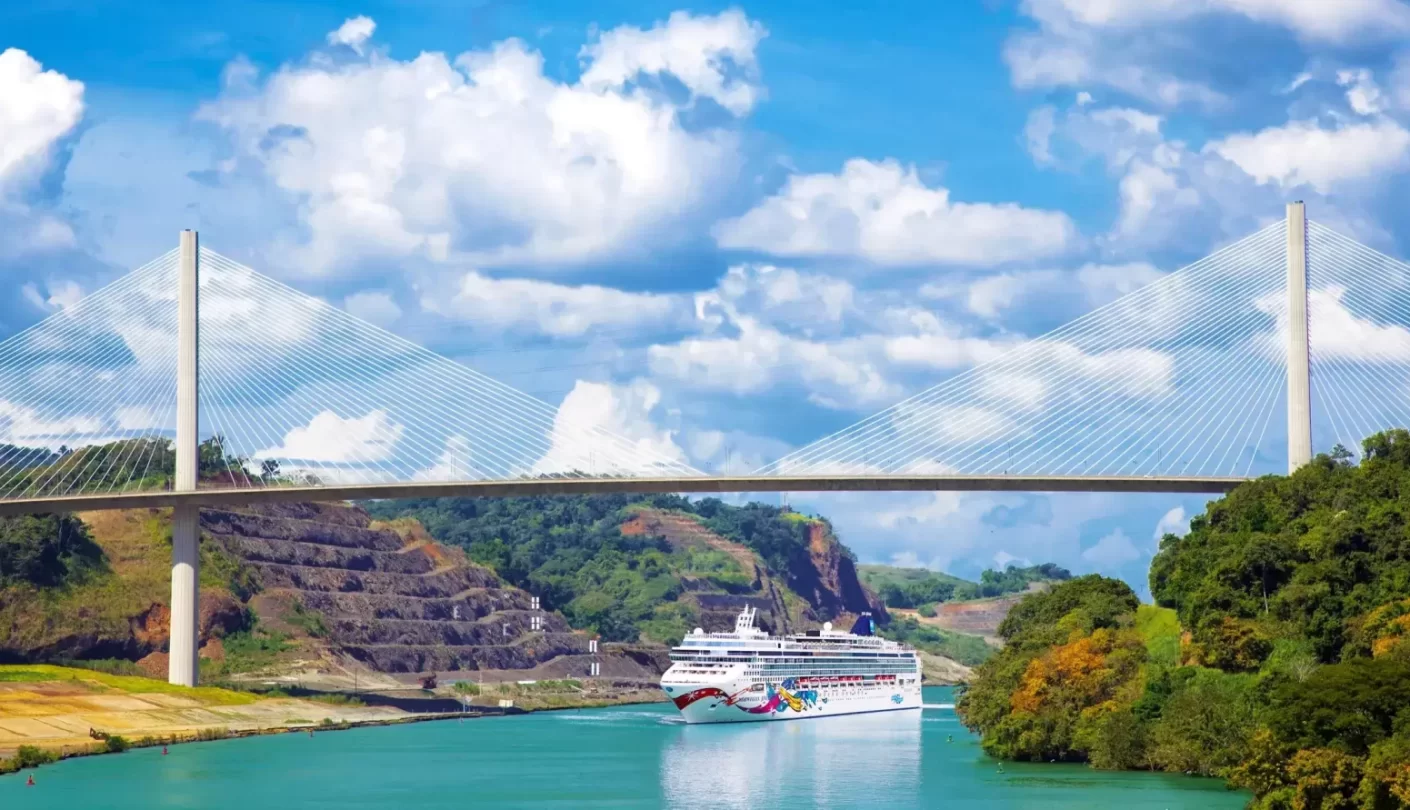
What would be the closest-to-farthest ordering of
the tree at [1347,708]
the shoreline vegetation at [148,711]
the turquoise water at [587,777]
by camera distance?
the tree at [1347,708] → the turquoise water at [587,777] → the shoreline vegetation at [148,711]

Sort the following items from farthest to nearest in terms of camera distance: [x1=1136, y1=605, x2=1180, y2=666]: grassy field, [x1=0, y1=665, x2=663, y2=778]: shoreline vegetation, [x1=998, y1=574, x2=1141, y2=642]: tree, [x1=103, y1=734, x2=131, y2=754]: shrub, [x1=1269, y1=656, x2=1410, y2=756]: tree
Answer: [x1=0, y1=665, x2=663, y2=778]: shoreline vegetation < [x1=103, y1=734, x2=131, y2=754]: shrub < [x1=998, y1=574, x2=1141, y2=642]: tree < [x1=1136, y1=605, x2=1180, y2=666]: grassy field < [x1=1269, y1=656, x2=1410, y2=756]: tree

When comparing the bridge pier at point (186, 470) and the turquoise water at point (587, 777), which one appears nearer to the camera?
the turquoise water at point (587, 777)

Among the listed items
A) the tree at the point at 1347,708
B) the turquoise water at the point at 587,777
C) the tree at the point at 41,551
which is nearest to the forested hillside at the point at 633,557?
the tree at the point at 41,551

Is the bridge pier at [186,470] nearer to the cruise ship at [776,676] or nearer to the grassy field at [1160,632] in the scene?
the cruise ship at [776,676]

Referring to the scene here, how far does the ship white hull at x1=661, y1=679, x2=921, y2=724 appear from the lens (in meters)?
80.4

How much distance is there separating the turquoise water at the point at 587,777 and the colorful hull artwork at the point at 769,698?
6.75 metres

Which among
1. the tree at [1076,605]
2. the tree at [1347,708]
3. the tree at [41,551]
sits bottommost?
the tree at [1347,708]

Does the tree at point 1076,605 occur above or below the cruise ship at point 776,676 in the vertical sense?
above

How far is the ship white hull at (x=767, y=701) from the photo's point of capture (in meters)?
80.4

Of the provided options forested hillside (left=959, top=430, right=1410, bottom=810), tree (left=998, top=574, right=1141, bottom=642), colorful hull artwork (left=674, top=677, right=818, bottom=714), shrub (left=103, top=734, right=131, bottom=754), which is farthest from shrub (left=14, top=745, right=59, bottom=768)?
colorful hull artwork (left=674, top=677, right=818, bottom=714)

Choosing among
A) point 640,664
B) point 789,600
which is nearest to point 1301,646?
point 640,664

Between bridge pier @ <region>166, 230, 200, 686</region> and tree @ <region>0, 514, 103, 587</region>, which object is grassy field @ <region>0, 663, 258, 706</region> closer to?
bridge pier @ <region>166, 230, 200, 686</region>

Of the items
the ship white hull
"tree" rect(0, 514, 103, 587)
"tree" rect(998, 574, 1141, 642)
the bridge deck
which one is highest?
the bridge deck

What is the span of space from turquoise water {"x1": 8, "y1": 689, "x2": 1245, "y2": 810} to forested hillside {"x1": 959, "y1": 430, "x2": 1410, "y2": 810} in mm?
1364
